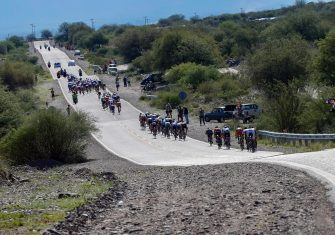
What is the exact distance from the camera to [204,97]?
7362 cm

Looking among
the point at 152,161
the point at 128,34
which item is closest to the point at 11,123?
the point at 152,161

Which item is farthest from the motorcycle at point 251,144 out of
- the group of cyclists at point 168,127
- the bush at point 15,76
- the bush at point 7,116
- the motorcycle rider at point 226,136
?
the bush at point 15,76

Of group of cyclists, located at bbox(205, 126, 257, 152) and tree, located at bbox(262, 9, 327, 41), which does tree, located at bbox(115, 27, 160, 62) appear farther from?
group of cyclists, located at bbox(205, 126, 257, 152)

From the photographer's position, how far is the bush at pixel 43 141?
36.2m

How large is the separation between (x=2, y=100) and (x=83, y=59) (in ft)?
404

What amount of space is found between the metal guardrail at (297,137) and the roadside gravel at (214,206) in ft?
31.9

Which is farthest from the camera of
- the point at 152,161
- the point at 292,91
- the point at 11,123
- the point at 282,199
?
the point at 292,91

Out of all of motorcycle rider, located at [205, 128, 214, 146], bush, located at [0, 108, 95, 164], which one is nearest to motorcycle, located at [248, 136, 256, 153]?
→ motorcycle rider, located at [205, 128, 214, 146]

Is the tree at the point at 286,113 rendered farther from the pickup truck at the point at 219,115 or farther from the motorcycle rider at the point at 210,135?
the pickup truck at the point at 219,115

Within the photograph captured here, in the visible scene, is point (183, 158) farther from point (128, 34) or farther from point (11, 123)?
point (128, 34)

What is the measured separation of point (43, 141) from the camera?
120ft

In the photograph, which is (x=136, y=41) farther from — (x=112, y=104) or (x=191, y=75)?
(x=112, y=104)

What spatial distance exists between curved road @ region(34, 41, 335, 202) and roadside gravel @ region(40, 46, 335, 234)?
78 cm

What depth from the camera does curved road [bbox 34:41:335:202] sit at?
24.2m
